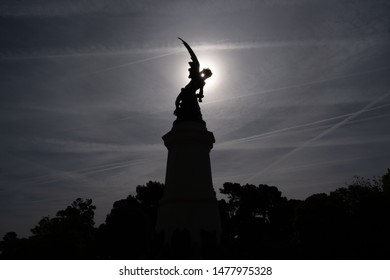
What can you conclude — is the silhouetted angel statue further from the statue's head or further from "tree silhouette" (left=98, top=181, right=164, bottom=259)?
"tree silhouette" (left=98, top=181, right=164, bottom=259)

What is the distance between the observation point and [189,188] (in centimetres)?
1232

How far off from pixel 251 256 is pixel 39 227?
38019 millimetres

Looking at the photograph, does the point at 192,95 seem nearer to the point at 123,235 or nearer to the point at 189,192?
the point at 189,192

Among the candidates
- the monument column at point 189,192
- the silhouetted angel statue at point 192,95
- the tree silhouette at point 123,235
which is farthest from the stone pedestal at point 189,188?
the tree silhouette at point 123,235

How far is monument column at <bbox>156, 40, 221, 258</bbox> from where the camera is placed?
10992 mm

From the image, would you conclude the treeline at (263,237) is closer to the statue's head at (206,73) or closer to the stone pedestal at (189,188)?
the stone pedestal at (189,188)

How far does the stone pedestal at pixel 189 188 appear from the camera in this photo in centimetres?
1155

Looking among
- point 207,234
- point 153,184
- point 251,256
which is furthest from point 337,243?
point 153,184

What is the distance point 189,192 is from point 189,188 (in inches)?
7.3

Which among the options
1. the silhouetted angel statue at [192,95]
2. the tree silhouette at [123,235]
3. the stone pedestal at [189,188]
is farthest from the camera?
the tree silhouette at [123,235]

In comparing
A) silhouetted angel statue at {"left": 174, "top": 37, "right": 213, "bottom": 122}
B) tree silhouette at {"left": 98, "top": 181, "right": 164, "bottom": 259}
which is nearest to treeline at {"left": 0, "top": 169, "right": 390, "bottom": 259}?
tree silhouette at {"left": 98, "top": 181, "right": 164, "bottom": 259}

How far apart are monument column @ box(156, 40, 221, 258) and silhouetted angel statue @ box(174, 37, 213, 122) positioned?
0.06 m

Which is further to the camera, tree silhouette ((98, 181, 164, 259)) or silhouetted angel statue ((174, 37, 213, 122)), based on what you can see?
tree silhouette ((98, 181, 164, 259))

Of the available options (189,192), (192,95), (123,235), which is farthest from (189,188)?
(123,235)
